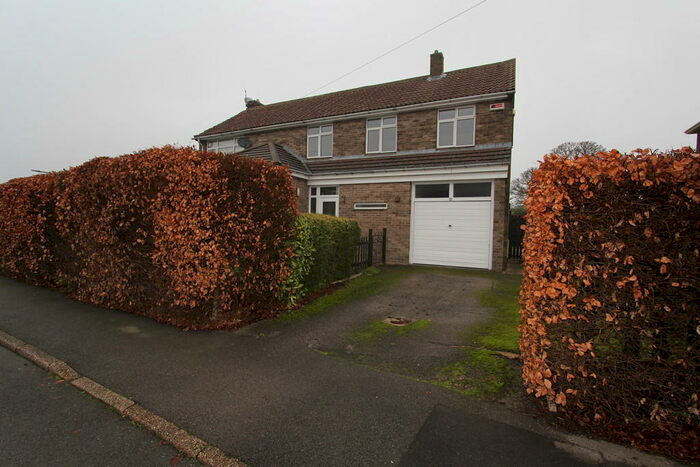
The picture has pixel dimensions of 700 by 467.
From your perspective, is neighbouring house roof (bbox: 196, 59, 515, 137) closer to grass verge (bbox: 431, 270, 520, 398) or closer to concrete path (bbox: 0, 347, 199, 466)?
grass verge (bbox: 431, 270, 520, 398)

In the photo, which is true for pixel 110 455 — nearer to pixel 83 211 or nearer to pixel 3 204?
pixel 83 211

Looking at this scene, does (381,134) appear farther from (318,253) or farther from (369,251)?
(318,253)

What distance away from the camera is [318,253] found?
22.6 ft

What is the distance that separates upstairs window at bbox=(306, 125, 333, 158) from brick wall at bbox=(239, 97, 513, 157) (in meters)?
0.24

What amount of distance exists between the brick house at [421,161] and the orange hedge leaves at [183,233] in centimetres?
661

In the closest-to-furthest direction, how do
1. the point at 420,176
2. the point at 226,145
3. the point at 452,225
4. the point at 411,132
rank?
the point at 452,225 < the point at 420,176 < the point at 411,132 < the point at 226,145

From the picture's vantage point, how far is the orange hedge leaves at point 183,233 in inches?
188

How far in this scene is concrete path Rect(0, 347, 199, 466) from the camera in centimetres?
240

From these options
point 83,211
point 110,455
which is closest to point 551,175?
point 110,455

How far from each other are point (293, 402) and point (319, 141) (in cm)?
1324

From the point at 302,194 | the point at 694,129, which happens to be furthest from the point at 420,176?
the point at 694,129

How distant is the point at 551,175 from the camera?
9.20 feet

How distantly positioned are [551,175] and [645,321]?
1.28 m

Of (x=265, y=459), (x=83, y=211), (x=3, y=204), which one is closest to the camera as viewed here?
(x=265, y=459)
